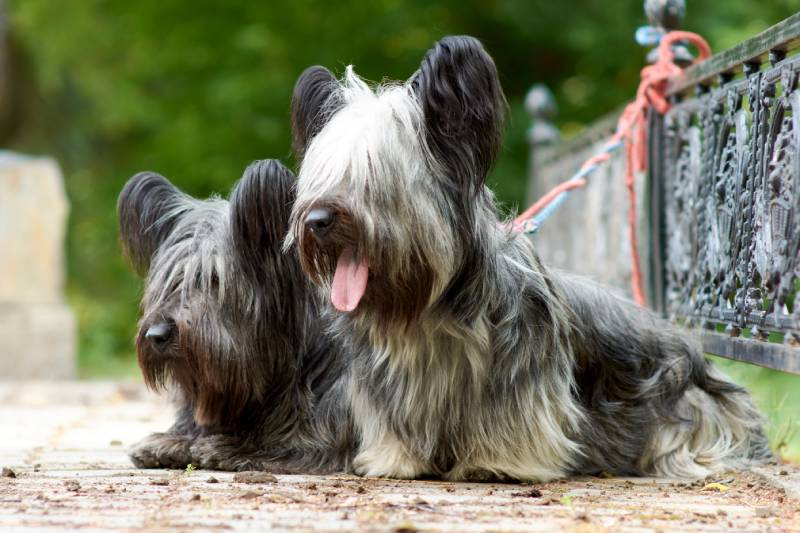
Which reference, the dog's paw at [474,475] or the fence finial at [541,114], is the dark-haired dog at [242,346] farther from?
the fence finial at [541,114]

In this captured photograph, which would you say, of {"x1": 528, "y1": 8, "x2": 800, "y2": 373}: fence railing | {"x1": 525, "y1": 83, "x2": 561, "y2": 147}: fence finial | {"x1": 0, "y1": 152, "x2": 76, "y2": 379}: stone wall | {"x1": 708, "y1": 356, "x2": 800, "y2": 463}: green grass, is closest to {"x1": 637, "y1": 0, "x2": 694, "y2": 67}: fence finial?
{"x1": 528, "y1": 8, "x2": 800, "y2": 373}: fence railing

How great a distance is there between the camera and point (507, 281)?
14.8ft

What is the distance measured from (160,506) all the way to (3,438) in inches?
117

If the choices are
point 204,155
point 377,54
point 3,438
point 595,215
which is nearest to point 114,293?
point 204,155

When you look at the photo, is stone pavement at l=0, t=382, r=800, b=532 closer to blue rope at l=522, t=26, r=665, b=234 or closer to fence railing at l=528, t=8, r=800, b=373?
fence railing at l=528, t=8, r=800, b=373

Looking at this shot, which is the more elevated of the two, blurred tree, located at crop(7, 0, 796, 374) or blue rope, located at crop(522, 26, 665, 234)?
blurred tree, located at crop(7, 0, 796, 374)

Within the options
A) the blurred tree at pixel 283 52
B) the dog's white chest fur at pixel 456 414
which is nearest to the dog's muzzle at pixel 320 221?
the dog's white chest fur at pixel 456 414

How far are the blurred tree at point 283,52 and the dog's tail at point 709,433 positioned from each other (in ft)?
23.1

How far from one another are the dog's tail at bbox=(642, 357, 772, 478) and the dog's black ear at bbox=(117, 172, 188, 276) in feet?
7.37

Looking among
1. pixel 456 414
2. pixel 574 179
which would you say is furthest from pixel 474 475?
pixel 574 179

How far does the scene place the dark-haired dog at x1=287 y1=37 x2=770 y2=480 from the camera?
413cm

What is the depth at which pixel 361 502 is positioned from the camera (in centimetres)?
388

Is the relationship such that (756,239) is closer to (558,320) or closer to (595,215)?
(558,320)

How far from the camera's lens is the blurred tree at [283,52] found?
12.7 m
